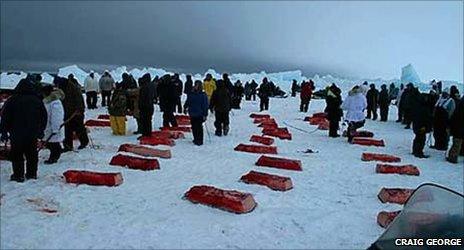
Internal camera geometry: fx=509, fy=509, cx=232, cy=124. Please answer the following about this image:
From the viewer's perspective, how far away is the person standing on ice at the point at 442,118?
12586 millimetres

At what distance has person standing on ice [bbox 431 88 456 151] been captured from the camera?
12.6 metres

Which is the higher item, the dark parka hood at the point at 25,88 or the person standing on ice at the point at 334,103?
the dark parka hood at the point at 25,88

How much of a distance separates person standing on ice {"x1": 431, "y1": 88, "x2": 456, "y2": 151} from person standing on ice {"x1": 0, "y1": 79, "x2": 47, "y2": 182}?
944cm

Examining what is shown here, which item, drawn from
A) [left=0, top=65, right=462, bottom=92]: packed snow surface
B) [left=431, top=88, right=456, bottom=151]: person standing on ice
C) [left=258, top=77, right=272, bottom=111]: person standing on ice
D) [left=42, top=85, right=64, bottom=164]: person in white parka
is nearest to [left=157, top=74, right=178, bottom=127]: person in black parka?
[left=42, top=85, right=64, bottom=164]: person in white parka

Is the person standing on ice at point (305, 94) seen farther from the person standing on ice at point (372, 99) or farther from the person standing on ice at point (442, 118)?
the person standing on ice at point (442, 118)

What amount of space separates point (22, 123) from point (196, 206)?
302 cm

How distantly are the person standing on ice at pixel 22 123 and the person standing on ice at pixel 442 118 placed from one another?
31.0ft

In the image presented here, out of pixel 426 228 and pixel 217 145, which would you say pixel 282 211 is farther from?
pixel 217 145

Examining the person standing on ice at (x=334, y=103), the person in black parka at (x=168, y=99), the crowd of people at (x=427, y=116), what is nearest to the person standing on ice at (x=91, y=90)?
the person in black parka at (x=168, y=99)

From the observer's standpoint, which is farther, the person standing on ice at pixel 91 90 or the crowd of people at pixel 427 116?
the person standing on ice at pixel 91 90

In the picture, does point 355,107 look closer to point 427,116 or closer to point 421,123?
point 421,123

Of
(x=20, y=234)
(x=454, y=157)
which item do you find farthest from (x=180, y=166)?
(x=454, y=157)

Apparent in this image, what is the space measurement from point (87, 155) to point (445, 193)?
8.82 m

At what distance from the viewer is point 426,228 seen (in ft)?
8.83
